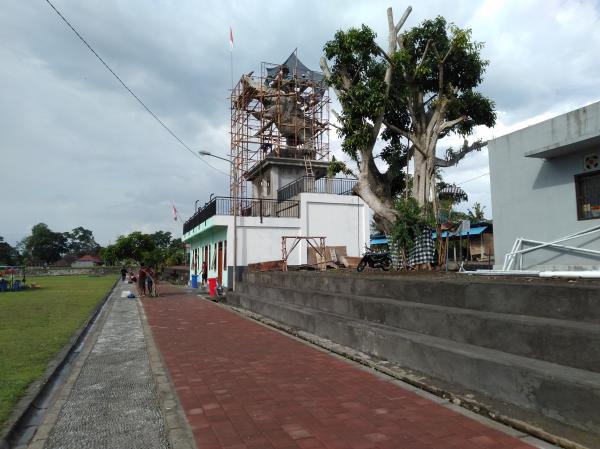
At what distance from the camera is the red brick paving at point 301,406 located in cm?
374

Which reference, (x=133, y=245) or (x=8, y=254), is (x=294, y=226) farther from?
(x=8, y=254)

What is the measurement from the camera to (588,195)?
7699mm

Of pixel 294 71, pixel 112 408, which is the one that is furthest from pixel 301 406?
pixel 294 71

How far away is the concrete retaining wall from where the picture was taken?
3873 millimetres

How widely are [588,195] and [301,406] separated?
20.4 feet

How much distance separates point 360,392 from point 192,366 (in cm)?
268

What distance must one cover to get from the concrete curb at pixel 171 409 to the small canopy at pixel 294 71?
21684 millimetres

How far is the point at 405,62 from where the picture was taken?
1239 cm

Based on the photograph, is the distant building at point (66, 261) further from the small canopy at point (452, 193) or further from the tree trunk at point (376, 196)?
Answer: the tree trunk at point (376, 196)

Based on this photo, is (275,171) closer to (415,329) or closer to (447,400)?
(415,329)

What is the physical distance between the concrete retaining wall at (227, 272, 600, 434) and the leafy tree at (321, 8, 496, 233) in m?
5.31

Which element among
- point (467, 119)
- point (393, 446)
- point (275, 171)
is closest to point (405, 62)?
point (467, 119)

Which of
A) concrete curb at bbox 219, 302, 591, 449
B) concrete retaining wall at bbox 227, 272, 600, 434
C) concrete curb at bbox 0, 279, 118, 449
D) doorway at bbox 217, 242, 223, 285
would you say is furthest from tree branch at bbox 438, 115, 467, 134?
doorway at bbox 217, 242, 223, 285

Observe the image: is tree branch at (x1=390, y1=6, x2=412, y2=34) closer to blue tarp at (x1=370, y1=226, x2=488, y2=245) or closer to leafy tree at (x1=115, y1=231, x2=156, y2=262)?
blue tarp at (x1=370, y1=226, x2=488, y2=245)
